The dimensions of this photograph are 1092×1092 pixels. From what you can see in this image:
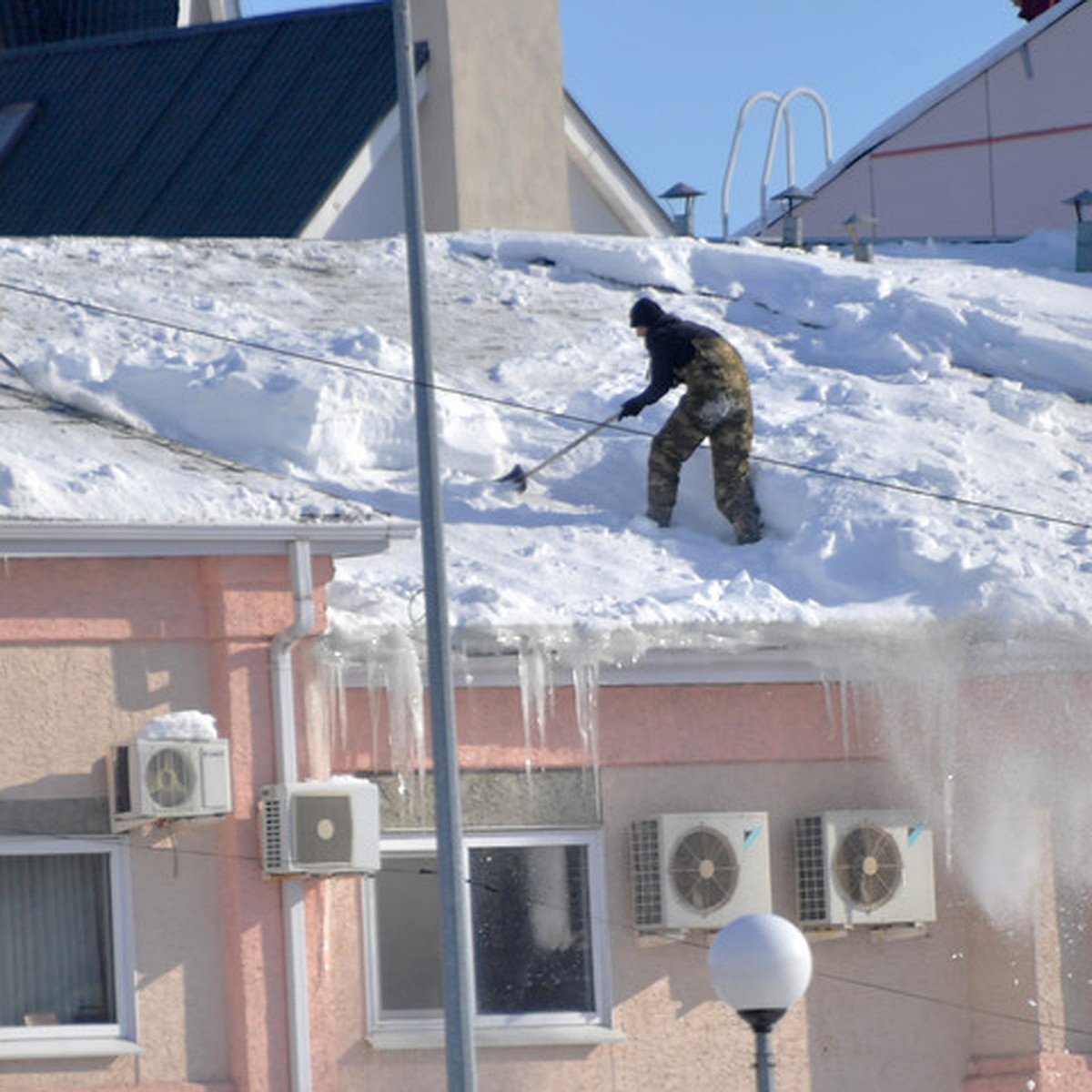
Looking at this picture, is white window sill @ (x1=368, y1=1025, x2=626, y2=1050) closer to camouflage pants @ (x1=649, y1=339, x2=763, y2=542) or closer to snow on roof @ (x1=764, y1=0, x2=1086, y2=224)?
camouflage pants @ (x1=649, y1=339, x2=763, y2=542)

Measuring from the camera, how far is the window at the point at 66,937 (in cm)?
1395

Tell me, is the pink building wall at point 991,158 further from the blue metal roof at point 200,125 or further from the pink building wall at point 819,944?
the pink building wall at point 819,944

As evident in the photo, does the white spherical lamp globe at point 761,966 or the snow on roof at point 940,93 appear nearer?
the white spherical lamp globe at point 761,966

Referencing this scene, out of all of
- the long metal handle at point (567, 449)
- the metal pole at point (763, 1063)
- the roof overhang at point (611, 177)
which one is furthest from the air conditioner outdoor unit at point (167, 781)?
the roof overhang at point (611, 177)

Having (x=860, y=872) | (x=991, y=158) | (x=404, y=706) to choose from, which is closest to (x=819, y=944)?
(x=860, y=872)

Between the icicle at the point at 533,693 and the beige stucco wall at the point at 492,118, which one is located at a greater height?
the beige stucco wall at the point at 492,118

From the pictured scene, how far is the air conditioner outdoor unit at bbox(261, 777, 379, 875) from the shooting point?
13.9 meters

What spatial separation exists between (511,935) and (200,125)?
14.3 m

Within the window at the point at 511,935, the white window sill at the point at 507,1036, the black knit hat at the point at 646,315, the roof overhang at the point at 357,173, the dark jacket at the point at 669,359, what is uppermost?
the roof overhang at the point at 357,173

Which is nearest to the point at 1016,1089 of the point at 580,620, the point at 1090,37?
the point at 580,620

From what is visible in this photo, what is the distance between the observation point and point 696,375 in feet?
55.9

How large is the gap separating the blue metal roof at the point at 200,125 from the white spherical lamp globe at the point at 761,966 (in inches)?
580

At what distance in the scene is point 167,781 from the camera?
13656 millimetres

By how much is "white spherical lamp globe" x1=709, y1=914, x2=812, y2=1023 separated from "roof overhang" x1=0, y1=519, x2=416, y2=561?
10.1 ft
